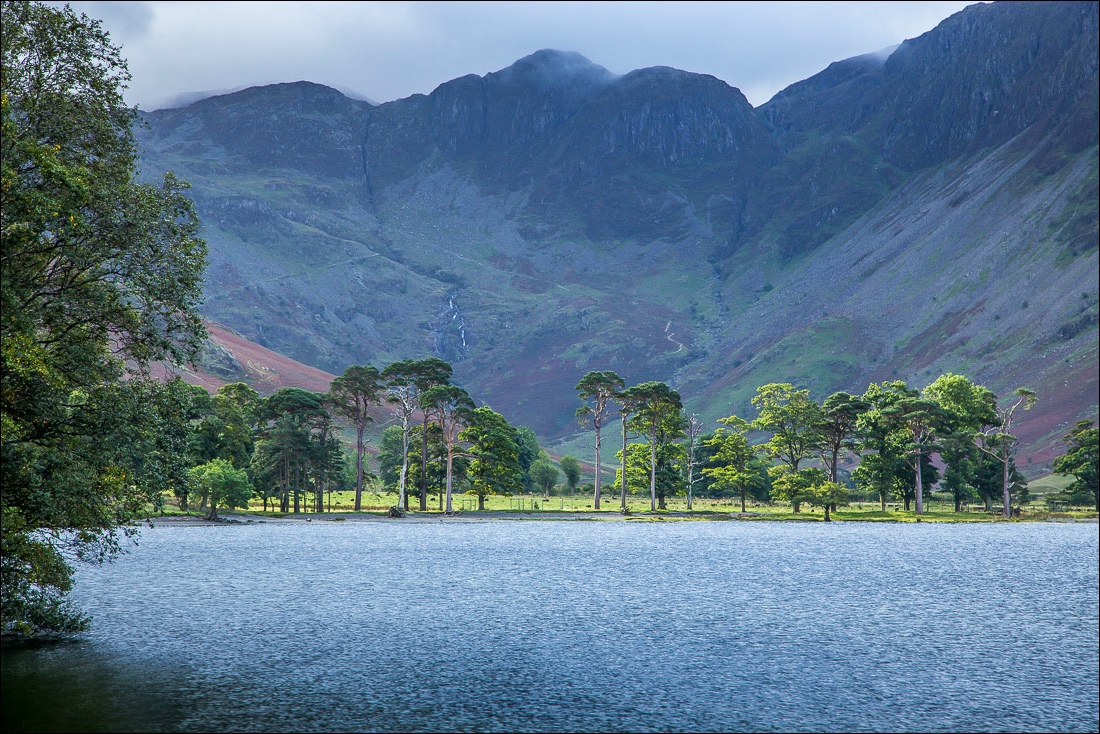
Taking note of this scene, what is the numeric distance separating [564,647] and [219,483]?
8980 centimetres

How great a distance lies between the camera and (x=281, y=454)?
135 m

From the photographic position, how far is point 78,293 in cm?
3209

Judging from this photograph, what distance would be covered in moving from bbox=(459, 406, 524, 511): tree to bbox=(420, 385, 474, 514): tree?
1.93m

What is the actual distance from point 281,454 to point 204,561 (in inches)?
2517

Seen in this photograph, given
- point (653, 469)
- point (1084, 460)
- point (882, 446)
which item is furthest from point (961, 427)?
point (653, 469)

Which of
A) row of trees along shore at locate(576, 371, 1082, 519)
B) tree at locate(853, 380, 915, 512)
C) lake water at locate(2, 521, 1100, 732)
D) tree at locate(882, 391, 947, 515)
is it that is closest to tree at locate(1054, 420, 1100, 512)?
row of trees along shore at locate(576, 371, 1082, 519)

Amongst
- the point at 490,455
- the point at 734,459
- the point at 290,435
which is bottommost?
the point at 490,455

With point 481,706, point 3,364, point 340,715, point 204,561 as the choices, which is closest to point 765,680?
point 481,706

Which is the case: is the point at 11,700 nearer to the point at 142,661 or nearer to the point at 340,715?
the point at 142,661

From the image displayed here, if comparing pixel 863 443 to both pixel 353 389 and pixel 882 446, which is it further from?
pixel 353 389

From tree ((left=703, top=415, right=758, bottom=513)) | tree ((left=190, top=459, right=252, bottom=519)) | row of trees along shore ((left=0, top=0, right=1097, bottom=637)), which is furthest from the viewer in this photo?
tree ((left=703, top=415, right=758, bottom=513))

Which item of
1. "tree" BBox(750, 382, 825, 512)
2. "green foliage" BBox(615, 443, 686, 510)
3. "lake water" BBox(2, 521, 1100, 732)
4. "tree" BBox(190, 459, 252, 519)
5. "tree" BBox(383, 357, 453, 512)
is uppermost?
"tree" BBox(383, 357, 453, 512)

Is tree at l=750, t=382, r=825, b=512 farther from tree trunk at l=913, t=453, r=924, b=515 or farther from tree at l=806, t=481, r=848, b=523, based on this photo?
tree trunk at l=913, t=453, r=924, b=515

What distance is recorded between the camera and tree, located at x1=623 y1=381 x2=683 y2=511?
5891 inches
